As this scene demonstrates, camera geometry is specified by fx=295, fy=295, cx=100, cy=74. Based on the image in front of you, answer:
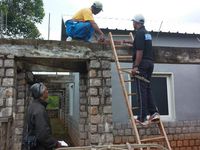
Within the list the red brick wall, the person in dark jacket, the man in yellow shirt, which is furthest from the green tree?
the person in dark jacket

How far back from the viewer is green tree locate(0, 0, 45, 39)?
17625mm

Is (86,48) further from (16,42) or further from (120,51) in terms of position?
(16,42)

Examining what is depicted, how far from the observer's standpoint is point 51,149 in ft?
11.2

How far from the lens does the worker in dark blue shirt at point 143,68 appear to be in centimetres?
439

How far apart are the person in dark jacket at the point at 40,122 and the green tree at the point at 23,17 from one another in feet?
47.8

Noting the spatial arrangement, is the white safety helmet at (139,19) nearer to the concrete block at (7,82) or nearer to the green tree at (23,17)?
the concrete block at (7,82)

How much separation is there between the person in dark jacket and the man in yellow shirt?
222 cm

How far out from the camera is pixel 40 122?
10.8 ft

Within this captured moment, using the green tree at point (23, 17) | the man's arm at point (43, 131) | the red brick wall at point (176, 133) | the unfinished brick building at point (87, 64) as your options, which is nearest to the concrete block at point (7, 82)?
the unfinished brick building at point (87, 64)

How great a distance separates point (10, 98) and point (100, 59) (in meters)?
1.77

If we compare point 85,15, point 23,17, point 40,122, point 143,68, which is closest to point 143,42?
point 143,68

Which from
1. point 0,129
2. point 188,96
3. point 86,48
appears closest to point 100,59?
point 86,48

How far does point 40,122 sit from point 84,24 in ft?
8.95

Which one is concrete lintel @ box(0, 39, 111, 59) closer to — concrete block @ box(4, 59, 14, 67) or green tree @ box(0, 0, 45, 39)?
concrete block @ box(4, 59, 14, 67)
